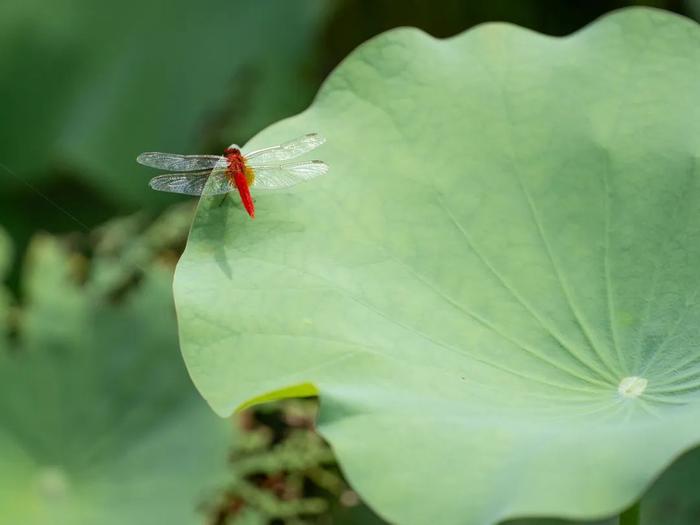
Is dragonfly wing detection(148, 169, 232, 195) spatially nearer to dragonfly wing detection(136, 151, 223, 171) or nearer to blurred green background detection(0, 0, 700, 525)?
dragonfly wing detection(136, 151, 223, 171)

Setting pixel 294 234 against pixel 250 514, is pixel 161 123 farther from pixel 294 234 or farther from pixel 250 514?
pixel 294 234

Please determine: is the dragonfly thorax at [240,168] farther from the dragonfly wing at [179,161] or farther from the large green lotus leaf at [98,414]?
the large green lotus leaf at [98,414]

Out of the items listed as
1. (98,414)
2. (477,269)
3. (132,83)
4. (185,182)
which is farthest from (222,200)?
(132,83)

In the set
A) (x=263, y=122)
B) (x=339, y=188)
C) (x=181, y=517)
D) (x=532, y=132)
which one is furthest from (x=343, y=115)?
(x=263, y=122)

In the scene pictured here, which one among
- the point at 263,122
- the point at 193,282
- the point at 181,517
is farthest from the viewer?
the point at 263,122

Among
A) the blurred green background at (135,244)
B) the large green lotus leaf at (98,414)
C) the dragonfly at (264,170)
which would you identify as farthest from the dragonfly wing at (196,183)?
the large green lotus leaf at (98,414)

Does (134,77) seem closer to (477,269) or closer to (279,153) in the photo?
(279,153)
